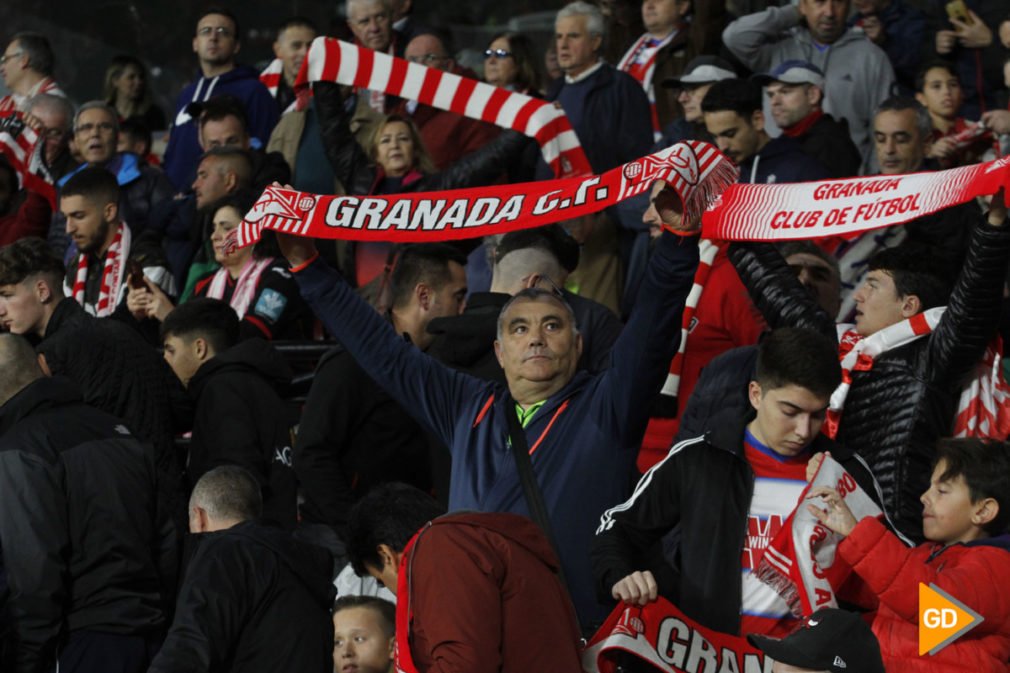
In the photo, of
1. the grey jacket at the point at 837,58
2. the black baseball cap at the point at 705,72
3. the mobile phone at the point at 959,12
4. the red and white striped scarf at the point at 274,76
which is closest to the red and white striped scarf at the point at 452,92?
the black baseball cap at the point at 705,72

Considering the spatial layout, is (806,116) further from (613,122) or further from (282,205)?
(282,205)

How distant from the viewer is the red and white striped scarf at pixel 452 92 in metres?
8.81

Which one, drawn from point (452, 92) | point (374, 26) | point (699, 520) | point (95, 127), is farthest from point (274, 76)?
point (699, 520)

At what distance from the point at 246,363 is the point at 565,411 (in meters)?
2.25

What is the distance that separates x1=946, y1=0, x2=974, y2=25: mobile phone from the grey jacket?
760 mm

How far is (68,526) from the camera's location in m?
5.86

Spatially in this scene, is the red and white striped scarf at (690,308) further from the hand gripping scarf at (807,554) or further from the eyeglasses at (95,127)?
the eyeglasses at (95,127)

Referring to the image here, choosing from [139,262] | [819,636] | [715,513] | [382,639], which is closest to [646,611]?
[715,513]

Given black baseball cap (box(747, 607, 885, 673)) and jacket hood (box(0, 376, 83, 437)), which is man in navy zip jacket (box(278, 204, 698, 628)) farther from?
jacket hood (box(0, 376, 83, 437))

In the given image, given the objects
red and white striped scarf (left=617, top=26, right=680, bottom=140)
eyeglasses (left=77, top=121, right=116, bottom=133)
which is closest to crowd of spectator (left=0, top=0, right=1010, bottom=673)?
red and white striped scarf (left=617, top=26, right=680, bottom=140)

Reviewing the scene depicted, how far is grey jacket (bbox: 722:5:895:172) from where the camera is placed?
32.8ft

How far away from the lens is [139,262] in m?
8.70

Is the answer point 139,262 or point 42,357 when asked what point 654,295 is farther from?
point 139,262

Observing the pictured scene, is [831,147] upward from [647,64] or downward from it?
downward
